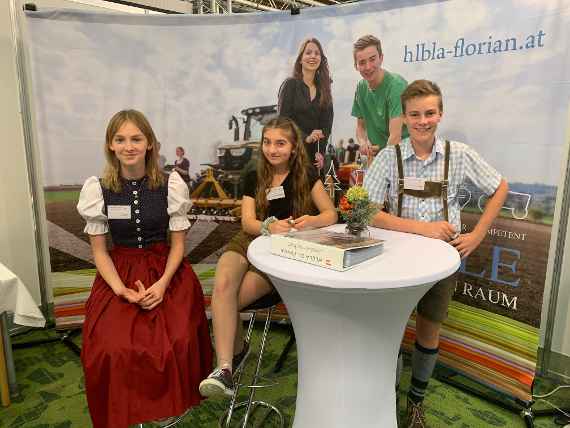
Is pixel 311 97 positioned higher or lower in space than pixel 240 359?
higher

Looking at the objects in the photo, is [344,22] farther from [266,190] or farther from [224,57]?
[266,190]

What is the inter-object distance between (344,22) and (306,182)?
1.05m

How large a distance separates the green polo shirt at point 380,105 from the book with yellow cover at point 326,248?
1.18 metres

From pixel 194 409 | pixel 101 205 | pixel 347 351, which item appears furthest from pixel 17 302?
pixel 347 351

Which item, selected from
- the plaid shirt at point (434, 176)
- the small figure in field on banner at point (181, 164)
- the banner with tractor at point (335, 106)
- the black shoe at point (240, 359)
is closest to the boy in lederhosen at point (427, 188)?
the plaid shirt at point (434, 176)

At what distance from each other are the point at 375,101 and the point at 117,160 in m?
1.49

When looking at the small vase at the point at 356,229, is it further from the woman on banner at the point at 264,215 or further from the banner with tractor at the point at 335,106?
the banner with tractor at the point at 335,106

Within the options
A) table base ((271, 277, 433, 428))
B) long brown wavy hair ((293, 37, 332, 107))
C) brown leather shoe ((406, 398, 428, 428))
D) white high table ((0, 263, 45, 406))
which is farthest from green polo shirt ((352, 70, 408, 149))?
white high table ((0, 263, 45, 406))

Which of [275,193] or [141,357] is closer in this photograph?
[141,357]

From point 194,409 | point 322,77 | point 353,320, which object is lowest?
point 194,409

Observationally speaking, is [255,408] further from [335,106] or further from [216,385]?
[335,106]

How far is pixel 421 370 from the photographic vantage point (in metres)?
2.01

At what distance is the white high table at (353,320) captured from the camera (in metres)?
1.26

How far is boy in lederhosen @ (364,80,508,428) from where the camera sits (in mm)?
1950
